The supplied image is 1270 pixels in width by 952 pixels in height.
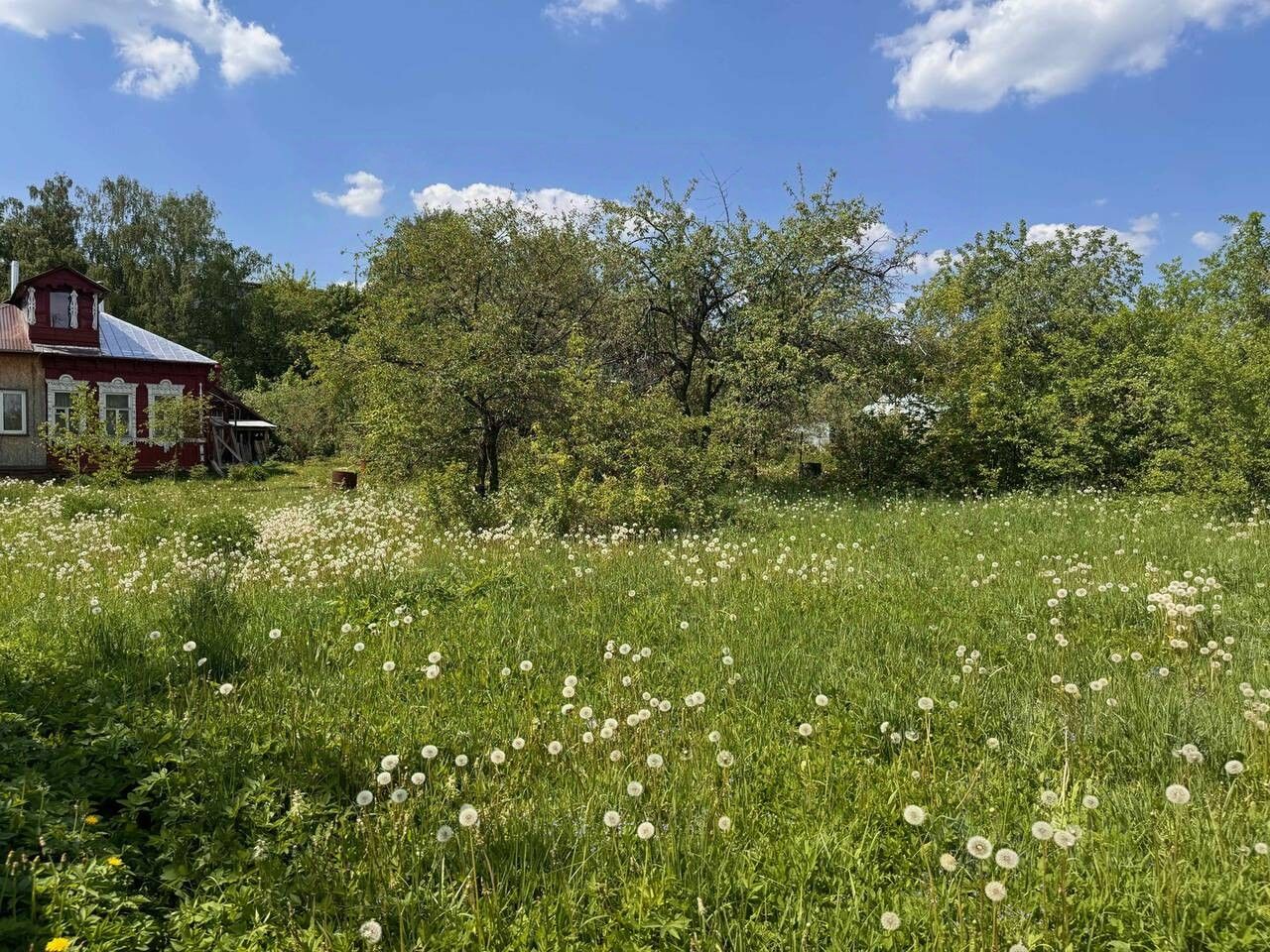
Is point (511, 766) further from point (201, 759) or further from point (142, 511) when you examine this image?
point (142, 511)

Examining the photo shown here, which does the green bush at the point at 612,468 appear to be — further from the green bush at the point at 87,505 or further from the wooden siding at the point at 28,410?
the wooden siding at the point at 28,410

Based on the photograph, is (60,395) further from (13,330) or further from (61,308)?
(61,308)

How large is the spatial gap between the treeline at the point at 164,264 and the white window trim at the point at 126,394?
18.1 metres

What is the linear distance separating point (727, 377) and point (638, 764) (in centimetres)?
1336

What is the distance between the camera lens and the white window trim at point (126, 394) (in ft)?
80.0

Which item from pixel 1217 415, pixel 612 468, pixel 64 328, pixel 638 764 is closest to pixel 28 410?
pixel 64 328

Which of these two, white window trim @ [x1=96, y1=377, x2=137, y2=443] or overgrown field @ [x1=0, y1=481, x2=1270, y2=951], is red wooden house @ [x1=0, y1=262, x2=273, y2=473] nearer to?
white window trim @ [x1=96, y1=377, x2=137, y2=443]

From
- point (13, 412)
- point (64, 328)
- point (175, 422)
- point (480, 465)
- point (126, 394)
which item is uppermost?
point (64, 328)

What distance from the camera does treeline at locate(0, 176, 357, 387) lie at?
43.3m

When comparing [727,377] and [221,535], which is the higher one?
[727,377]

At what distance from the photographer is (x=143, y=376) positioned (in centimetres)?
2523

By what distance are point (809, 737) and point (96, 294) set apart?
29797mm

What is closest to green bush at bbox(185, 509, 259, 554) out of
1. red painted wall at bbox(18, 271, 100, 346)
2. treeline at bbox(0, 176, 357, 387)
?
red painted wall at bbox(18, 271, 100, 346)

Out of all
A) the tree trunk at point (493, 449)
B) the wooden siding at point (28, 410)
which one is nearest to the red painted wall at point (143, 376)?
the wooden siding at point (28, 410)
